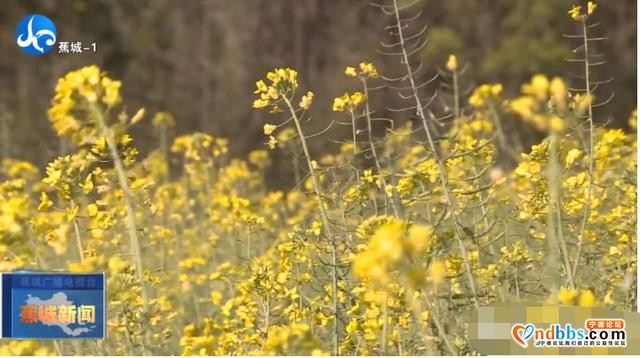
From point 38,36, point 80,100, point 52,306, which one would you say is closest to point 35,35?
point 38,36

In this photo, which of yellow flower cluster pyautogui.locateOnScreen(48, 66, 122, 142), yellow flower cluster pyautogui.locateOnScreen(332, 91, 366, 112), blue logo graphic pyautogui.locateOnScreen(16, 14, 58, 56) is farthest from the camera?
blue logo graphic pyautogui.locateOnScreen(16, 14, 58, 56)

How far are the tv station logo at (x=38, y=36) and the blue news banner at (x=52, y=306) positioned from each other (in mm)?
683

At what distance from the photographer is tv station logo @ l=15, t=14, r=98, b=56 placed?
9.23 ft

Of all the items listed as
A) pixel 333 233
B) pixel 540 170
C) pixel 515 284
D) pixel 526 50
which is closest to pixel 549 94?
pixel 540 170

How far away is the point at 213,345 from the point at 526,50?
3.44m

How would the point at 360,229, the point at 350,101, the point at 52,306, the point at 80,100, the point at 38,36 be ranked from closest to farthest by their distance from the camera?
1. the point at 80,100
2. the point at 360,229
3. the point at 52,306
4. the point at 350,101
5. the point at 38,36

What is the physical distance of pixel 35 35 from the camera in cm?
281
